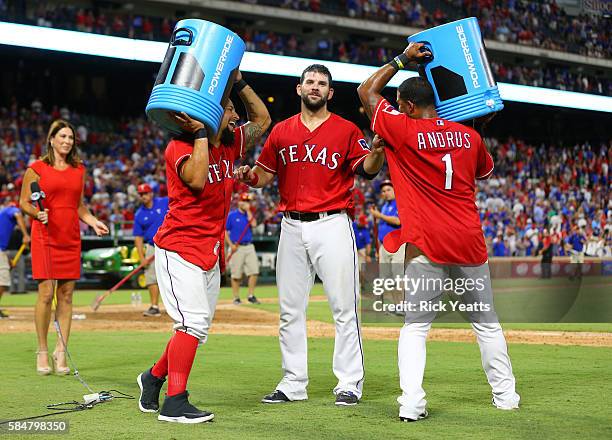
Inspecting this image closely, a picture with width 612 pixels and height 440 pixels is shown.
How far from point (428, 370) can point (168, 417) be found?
10.7ft

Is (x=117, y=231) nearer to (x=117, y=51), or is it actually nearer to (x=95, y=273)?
(x=95, y=273)

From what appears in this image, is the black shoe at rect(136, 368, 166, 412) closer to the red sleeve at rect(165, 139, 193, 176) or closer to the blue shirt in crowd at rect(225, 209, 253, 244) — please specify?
the red sleeve at rect(165, 139, 193, 176)

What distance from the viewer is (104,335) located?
11875 mm

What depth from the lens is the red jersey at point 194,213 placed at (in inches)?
222

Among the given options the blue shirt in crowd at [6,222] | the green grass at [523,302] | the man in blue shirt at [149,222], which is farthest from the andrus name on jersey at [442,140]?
the blue shirt in crowd at [6,222]

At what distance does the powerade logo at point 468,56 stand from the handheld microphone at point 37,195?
4061 millimetres

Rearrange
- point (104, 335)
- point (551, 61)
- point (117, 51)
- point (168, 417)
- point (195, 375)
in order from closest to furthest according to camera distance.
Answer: point (168, 417)
point (195, 375)
point (104, 335)
point (117, 51)
point (551, 61)

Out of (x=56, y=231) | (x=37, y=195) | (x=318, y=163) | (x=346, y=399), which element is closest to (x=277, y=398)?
(x=346, y=399)

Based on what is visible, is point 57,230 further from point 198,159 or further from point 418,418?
point 418,418

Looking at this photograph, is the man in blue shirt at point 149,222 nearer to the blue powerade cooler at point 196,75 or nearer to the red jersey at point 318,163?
the red jersey at point 318,163

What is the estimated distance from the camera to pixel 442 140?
5.68 metres

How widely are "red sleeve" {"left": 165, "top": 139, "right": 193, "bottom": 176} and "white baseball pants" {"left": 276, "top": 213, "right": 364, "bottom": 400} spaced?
3.81 feet

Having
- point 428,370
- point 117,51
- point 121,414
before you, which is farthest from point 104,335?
point 117,51

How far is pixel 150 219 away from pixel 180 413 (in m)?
9.02
